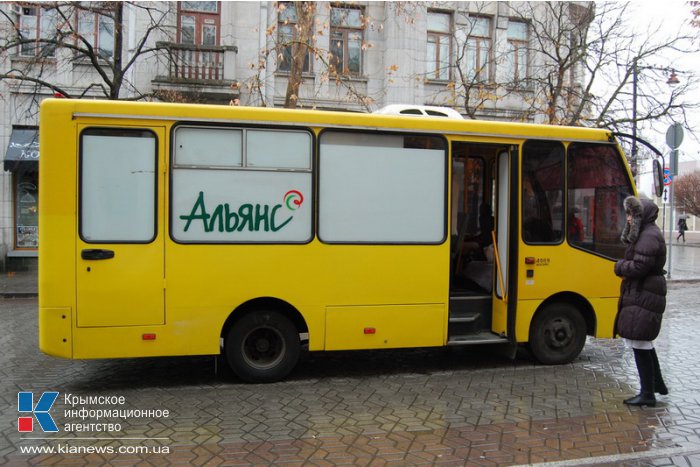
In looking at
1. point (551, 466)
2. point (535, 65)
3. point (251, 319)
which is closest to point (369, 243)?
point (251, 319)

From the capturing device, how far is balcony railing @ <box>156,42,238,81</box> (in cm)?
1750

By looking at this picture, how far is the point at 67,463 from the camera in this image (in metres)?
4.20

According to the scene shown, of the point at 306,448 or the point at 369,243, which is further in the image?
the point at 369,243

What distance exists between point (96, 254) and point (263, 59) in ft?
38.8

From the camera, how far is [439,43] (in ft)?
67.1

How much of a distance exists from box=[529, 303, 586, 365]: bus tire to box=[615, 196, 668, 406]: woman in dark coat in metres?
1.51

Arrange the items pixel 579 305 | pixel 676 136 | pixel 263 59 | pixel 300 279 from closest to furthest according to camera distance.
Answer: pixel 300 279, pixel 579 305, pixel 676 136, pixel 263 59

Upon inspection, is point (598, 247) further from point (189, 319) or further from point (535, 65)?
point (535, 65)

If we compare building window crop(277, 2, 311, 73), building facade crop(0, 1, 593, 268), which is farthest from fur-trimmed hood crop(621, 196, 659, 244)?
building window crop(277, 2, 311, 73)

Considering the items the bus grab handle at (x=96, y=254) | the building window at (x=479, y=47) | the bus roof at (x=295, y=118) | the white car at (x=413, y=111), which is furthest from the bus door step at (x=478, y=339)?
the building window at (x=479, y=47)

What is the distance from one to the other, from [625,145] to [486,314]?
14.0 meters

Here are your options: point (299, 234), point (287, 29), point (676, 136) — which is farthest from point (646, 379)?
point (287, 29)

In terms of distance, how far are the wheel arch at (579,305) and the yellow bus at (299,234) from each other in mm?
25

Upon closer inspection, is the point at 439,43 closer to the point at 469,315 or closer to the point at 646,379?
the point at 469,315
